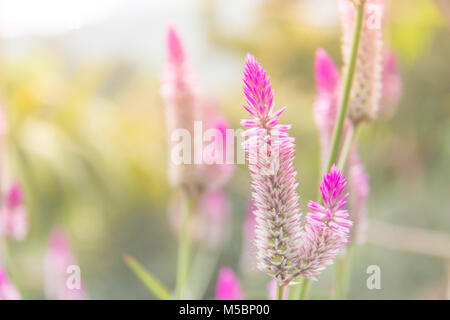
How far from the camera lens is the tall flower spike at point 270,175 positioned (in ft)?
0.47

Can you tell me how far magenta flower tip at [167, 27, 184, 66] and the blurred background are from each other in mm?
631

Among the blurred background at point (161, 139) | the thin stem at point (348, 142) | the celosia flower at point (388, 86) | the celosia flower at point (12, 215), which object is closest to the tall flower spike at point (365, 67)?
the thin stem at point (348, 142)

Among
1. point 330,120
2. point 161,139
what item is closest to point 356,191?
point 330,120

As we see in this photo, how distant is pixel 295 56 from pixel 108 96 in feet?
2.55

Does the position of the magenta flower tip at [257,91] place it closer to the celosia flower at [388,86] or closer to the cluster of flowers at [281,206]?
the cluster of flowers at [281,206]

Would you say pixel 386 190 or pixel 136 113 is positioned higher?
pixel 136 113

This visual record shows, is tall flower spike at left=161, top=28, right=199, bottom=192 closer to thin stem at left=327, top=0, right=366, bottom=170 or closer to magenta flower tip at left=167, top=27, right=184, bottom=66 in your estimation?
magenta flower tip at left=167, top=27, right=184, bottom=66

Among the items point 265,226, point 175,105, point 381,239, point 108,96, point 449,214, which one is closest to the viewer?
point 265,226

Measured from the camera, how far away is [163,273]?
98 centimetres

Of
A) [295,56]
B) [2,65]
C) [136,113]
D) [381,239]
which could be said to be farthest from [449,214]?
[2,65]

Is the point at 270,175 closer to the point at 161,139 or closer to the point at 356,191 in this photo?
the point at 356,191

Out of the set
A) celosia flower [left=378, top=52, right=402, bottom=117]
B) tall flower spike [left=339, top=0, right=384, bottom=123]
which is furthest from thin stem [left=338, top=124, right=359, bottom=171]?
celosia flower [left=378, top=52, right=402, bottom=117]

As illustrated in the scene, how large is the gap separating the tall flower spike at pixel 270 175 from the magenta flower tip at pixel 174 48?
0.11m
